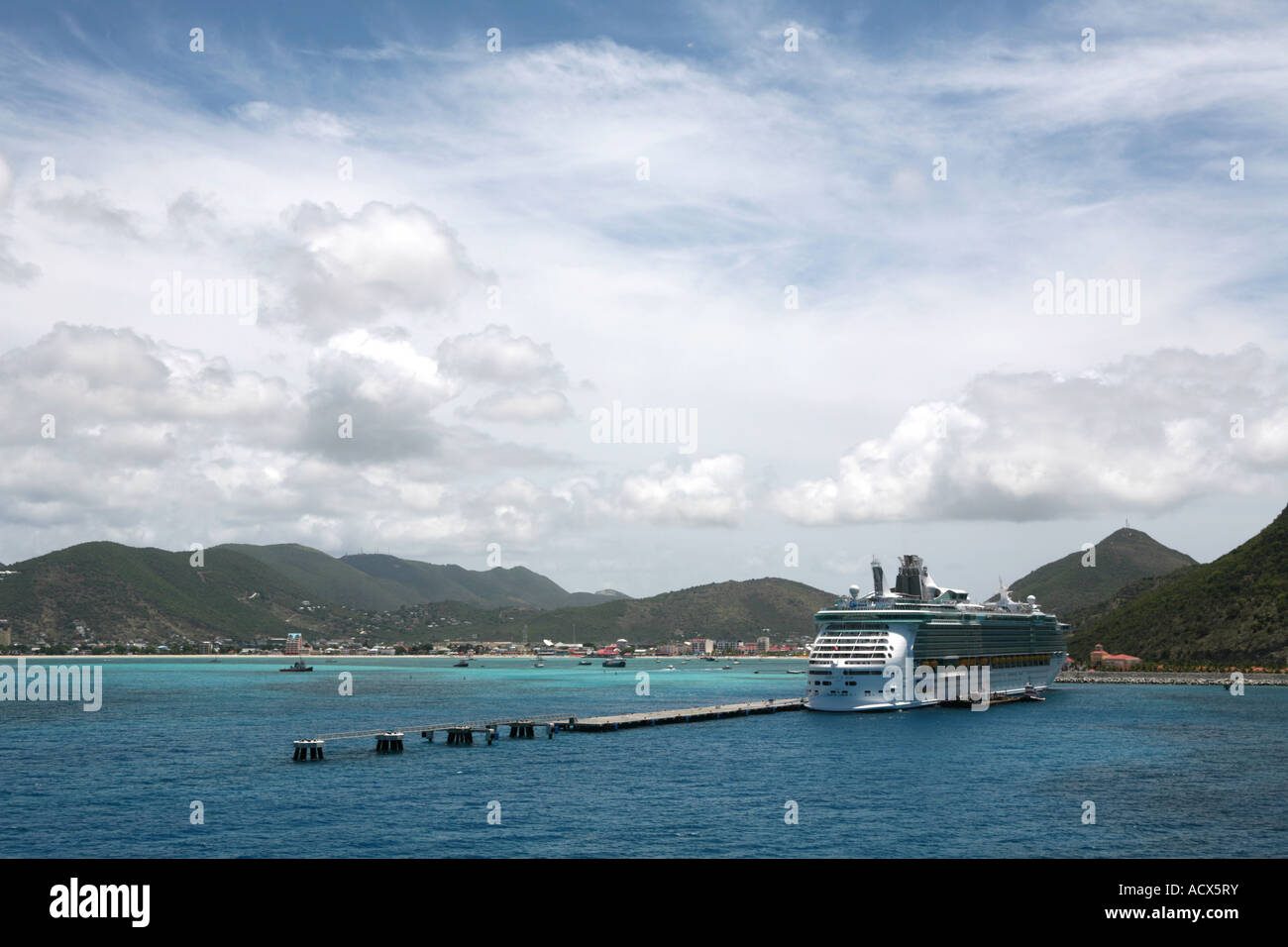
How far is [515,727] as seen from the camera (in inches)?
4579

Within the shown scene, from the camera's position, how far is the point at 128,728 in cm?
12094

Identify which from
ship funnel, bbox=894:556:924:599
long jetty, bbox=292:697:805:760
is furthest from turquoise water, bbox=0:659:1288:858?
ship funnel, bbox=894:556:924:599

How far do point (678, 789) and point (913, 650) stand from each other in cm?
7497

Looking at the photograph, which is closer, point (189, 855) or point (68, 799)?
point (189, 855)

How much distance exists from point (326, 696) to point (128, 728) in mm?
75386

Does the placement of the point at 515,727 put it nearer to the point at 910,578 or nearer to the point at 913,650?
the point at 913,650

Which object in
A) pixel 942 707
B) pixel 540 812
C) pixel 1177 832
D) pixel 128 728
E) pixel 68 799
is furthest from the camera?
pixel 942 707

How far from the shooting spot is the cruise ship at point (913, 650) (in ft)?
431

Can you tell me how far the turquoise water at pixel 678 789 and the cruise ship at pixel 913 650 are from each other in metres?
5.18

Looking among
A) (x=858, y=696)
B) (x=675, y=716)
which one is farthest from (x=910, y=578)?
(x=675, y=716)
